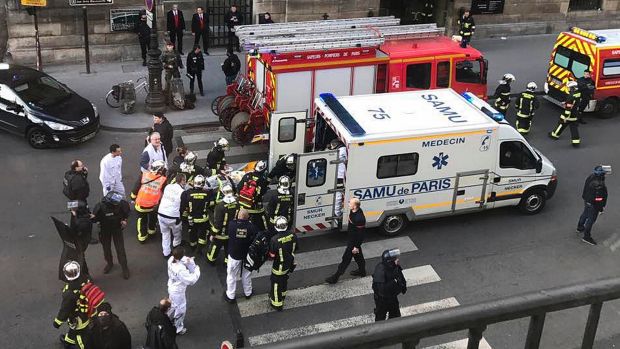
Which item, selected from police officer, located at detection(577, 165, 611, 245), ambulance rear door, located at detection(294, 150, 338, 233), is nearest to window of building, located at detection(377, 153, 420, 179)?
ambulance rear door, located at detection(294, 150, 338, 233)

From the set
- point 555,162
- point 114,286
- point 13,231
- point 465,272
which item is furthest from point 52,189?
point 555,162

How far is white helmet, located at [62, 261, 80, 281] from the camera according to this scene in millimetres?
8453

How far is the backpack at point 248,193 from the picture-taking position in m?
11.7

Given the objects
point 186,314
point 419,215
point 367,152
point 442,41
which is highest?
point 442,41

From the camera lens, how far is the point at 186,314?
10523 mm

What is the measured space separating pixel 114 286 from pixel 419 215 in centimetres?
559

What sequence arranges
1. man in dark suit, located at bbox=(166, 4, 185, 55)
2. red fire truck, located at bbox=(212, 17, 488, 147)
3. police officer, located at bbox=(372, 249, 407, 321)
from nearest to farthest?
police officer, located at bbox=(372, 249, 407, 321) → red fire truck, located at bbox=(212, 17, 488, 147) → man in dark suit, located at bbox=(166, 4, 185, 55)

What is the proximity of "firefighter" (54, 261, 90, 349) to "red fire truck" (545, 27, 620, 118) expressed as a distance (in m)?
14.6

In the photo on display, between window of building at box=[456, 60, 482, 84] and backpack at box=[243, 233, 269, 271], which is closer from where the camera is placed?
backpack at box=[243, 233, 269, 271]

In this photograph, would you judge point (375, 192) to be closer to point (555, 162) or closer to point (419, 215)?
point (419, 215)

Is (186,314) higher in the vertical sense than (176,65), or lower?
lower

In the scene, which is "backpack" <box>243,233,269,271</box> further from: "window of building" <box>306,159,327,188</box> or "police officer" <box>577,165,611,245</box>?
"police officer" <box>577,165,611,245</box>

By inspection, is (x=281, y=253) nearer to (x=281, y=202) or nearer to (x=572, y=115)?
(x=281, y=202)

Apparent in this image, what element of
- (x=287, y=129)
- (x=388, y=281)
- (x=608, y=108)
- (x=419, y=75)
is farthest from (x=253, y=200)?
(x=608, y=108)
